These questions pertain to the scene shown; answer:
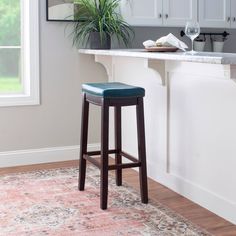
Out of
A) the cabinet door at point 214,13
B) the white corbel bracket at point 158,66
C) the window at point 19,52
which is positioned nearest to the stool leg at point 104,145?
the white corbel bracket at point 158,66

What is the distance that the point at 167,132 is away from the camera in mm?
3336

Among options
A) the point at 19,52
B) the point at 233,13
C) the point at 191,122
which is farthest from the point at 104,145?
the point at 233,13

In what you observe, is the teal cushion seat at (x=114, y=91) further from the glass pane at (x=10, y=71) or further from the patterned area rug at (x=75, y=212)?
the glass pane at (x=10, y=71)

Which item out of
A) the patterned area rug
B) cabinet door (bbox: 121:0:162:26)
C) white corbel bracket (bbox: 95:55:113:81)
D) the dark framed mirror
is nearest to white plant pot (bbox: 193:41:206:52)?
cabinet door (bbox: 121:0:162:26)

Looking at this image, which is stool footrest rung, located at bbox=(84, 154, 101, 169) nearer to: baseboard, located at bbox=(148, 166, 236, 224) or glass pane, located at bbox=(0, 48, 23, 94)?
baseboard, located at bbox=(148, 166, 236, 224)

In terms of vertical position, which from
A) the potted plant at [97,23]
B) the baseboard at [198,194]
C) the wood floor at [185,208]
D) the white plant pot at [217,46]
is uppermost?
the potted plant at [97,23]

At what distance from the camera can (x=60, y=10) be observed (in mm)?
3969

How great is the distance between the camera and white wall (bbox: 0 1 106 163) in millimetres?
3975

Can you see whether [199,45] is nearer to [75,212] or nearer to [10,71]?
[10,71]

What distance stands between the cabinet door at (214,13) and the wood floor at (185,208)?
1.65 metres

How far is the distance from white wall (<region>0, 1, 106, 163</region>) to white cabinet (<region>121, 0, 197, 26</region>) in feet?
1.74

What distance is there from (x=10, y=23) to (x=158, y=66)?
4.85 feet

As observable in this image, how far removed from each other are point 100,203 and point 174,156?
676mm

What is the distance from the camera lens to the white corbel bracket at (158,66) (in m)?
3.20
